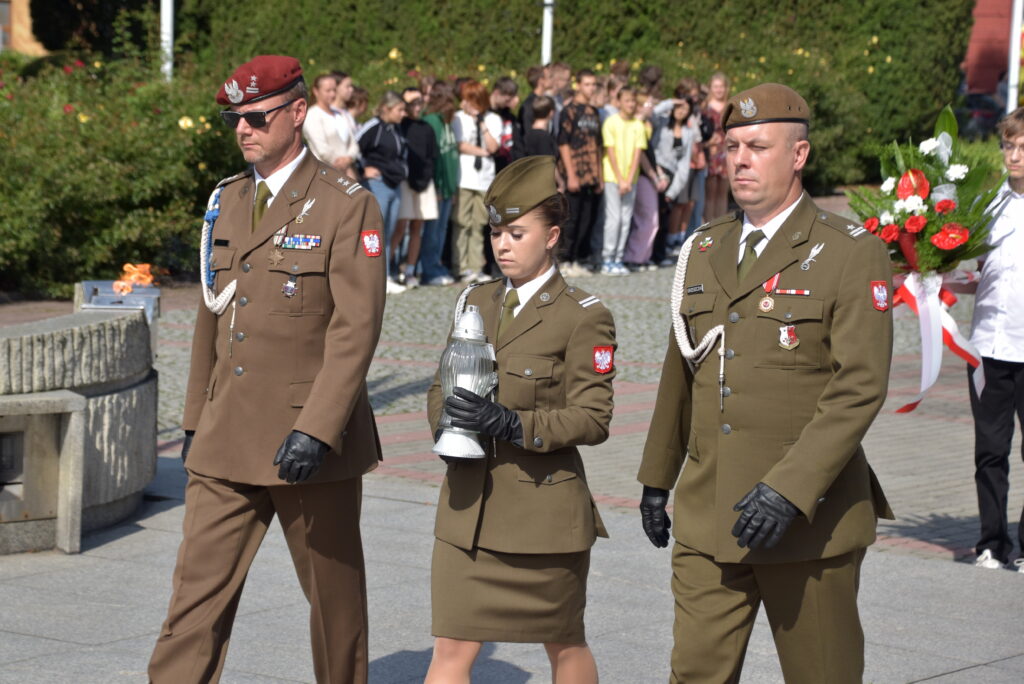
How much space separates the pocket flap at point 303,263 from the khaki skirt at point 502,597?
864mm

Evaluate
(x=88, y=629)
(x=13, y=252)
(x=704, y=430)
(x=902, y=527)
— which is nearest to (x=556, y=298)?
(x=704, y=430)

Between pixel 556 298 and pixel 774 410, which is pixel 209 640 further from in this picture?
pixel 774 410

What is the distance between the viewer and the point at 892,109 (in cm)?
2616

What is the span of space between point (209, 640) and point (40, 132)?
1049 cm

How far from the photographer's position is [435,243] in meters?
16.0

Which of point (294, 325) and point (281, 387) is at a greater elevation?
point (294, 325)

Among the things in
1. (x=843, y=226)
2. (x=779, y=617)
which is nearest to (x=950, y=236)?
(x=843, y=226)

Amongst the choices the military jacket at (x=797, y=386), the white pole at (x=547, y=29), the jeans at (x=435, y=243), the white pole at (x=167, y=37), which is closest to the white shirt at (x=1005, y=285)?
the military jacket at (x=797, y=386)

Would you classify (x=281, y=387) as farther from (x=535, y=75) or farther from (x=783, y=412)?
(x=535, y=75)

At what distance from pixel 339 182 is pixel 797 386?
1.51 metres

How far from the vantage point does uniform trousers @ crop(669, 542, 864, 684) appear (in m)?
3.70

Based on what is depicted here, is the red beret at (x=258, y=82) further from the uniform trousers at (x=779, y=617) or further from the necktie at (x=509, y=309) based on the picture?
the uniform trousers at (x=779, y=617)

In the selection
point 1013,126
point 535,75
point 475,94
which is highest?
point 535,75

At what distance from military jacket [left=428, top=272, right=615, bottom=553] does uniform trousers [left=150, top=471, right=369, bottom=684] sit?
0.45 meters
